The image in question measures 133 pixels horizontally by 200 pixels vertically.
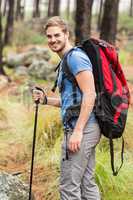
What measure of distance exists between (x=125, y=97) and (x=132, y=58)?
1473cm

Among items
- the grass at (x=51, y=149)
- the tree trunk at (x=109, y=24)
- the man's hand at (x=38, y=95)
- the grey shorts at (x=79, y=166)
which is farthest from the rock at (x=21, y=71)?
the grey shorts at (x=79, y=166)

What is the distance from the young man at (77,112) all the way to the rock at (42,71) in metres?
10.4

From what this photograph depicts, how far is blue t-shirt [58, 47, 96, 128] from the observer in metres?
4.15

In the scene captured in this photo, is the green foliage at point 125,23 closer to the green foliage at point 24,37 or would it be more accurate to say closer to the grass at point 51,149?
the green foliage at point 24,37

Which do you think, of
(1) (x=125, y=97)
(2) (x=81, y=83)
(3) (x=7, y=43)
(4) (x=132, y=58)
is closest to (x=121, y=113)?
(1) (x=125, y=97)

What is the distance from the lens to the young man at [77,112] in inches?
163

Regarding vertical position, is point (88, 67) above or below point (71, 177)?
above

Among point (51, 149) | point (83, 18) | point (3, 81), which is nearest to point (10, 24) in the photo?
point (3, 81)

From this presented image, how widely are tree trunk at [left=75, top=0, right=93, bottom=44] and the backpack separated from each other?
671 centimetres

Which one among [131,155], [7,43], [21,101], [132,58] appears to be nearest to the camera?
[131,155]

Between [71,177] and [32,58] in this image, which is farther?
[32,58]

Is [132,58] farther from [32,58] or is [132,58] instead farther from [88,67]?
[88,67]

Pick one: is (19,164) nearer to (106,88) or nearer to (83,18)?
(106,88)

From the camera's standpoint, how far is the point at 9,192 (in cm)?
520
